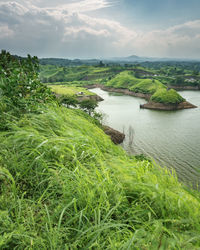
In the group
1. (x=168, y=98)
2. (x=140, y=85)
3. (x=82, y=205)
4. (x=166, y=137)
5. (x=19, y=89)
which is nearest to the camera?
(x=82, y=205)

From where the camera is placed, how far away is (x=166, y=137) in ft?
95.6

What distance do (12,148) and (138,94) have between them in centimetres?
7612

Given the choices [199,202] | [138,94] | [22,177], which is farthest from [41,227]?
[138,94]

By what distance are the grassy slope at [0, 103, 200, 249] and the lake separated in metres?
14.2

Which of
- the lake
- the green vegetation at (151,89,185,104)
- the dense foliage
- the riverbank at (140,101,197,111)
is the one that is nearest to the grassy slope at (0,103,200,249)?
the dense foliage

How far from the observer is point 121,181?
1.86m

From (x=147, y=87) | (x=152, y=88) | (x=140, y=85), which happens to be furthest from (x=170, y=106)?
(x=140, y=85)

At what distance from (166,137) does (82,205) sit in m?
29.9

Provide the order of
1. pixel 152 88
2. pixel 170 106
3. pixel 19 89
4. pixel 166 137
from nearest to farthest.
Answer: pixel 19 89 → pixel 166 137 → pixel 170 106 → pixel 152 88

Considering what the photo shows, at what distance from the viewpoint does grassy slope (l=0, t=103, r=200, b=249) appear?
1.24m

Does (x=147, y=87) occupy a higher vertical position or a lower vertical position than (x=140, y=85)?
lower

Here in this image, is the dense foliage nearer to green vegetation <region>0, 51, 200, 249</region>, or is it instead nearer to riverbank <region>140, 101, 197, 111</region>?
green vegetation <region>0, 51, 200, 249</region>

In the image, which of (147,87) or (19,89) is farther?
(147,87)

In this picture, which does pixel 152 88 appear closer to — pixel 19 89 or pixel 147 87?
pixel 147 87
